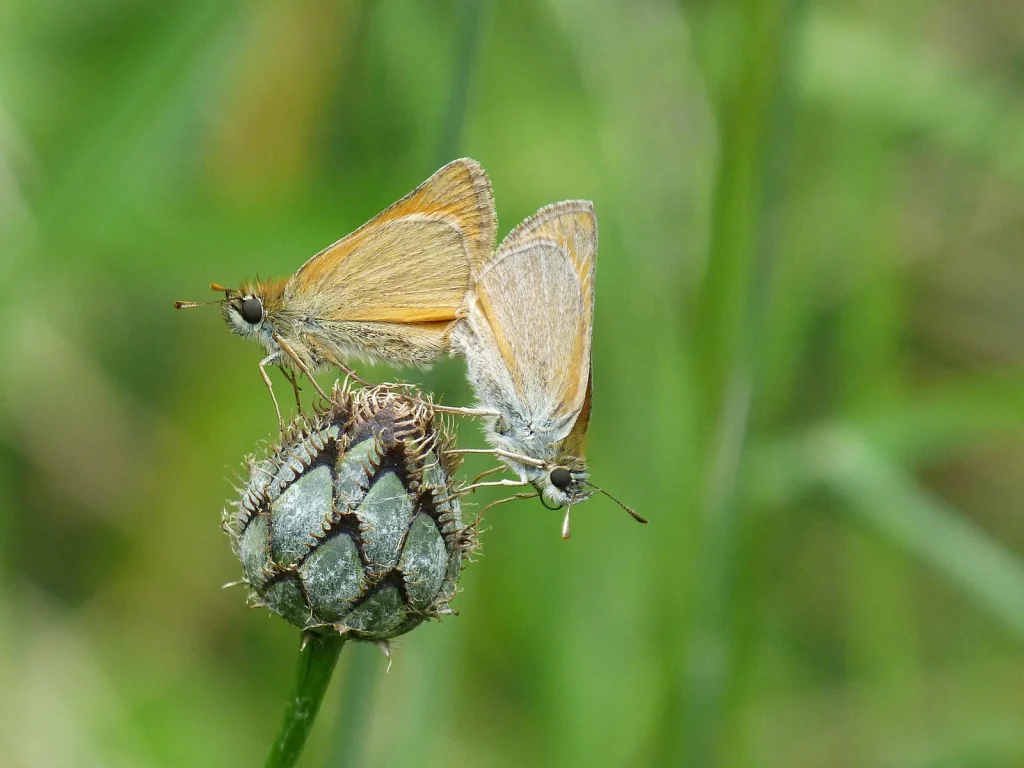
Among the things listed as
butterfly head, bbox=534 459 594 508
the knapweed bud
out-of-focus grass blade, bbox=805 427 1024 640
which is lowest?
out-of-focus grass blade, bbox=805 427 1024 640

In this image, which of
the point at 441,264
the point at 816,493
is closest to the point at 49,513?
the point at 441,264

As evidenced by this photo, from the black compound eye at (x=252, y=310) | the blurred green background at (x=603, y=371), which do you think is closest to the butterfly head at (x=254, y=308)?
the black compound eye at (x=252, y=310)

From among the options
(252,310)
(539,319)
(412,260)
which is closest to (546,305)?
(539,319)

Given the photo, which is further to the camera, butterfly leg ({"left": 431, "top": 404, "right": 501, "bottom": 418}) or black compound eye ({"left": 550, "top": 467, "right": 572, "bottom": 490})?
black compound eye ({"left": 550, "top": 467, "right": 572, "bottom": 490})

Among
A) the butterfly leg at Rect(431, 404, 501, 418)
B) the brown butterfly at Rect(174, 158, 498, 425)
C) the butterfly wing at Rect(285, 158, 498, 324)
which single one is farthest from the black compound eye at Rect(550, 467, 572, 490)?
the butterfly wing at Rect(285, 158, 498, 324)

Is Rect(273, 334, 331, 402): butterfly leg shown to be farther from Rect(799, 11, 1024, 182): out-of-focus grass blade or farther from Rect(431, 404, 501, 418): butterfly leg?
Rect(799, 11, 1024, 182): out-of-focus grass blade

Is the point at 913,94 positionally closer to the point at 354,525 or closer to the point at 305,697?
the point at 354,525

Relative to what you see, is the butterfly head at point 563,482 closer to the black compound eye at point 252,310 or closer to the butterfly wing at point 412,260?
the butterfly wing at point 412,260

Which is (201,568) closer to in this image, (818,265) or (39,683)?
(39,683)
